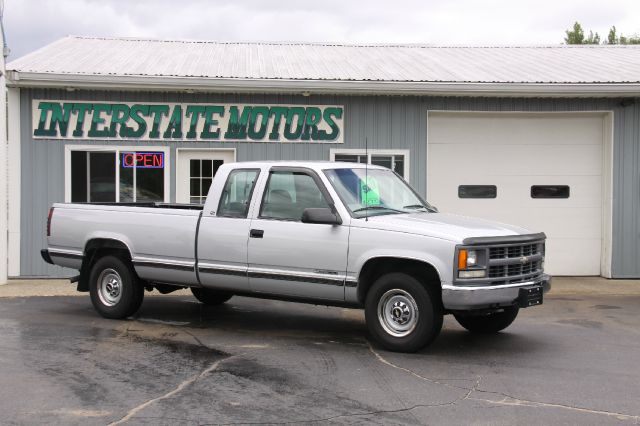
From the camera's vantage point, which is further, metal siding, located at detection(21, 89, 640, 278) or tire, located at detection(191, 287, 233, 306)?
metal siding, located at detection(21, 89, 640, 278)

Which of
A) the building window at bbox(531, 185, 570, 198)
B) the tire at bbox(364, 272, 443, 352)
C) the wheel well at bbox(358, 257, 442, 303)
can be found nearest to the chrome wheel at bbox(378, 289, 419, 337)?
the tire at bbox(364, 272, 443, 352)

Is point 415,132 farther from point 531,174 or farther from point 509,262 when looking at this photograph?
point 509,262

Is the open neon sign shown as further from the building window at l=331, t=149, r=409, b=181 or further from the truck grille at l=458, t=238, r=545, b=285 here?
the truck grille at l=458, t=238, r=545, b=285

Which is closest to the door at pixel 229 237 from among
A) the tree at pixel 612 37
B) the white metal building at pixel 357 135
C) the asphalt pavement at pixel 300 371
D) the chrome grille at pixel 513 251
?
the asphalt pavement at pixel 300 371

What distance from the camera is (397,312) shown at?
754 cm

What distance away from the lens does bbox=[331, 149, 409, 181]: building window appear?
13.6 metres

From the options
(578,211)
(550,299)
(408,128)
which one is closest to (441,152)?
(408,128)

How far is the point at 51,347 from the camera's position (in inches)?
304

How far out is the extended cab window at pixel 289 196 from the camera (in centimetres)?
818

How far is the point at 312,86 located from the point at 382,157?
6.06 feet

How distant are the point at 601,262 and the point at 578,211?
100 cm

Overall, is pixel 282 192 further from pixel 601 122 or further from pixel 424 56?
pixel 424 56

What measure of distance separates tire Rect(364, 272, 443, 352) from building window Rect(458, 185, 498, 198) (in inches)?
263

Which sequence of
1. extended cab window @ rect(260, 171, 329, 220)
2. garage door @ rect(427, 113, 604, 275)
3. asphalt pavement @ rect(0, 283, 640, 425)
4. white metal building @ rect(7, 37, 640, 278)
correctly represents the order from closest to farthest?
asphalt pavement @ rect(0, 283, 640, 425), extended cab window @ rect(260, 171, 329, 220), white metal building @ rect(7, 37, 640, 278), garage door @ rect(427, 113, 604, 275)
